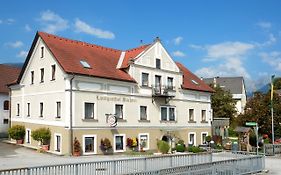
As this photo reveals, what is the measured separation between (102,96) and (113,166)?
16.6m

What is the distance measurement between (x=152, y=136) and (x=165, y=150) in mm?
2423

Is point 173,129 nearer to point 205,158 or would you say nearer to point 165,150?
point 165,150

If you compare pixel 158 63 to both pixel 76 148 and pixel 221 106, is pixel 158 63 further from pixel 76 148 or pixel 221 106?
pixel 221 106

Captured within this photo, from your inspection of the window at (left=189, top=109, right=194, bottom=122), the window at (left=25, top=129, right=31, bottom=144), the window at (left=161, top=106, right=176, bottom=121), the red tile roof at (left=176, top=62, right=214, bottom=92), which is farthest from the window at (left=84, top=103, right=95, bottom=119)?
the window at (left=189, top=109, right=194, bottom=122)

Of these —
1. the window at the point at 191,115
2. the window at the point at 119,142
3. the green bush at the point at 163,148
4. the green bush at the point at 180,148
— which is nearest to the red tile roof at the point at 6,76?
the window at the point at 119,142

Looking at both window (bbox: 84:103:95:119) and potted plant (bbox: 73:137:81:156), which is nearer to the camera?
potted plant (bbox: 73:137:81:156)

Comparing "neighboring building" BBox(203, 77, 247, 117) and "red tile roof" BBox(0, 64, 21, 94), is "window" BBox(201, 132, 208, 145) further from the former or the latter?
"neighboring building" BBox(203, 77, 247, 117)

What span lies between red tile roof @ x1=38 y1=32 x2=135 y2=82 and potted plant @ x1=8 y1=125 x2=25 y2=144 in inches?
377

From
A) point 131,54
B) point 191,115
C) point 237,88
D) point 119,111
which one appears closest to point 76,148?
point 119,111

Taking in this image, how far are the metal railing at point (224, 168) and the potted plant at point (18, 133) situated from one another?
2374cm

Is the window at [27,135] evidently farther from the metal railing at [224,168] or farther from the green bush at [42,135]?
the metal railing at [224,168]

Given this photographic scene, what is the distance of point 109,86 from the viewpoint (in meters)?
32.3

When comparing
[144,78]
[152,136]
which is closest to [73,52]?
[144,78]

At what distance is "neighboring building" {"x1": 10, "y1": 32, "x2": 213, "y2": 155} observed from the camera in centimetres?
3011
